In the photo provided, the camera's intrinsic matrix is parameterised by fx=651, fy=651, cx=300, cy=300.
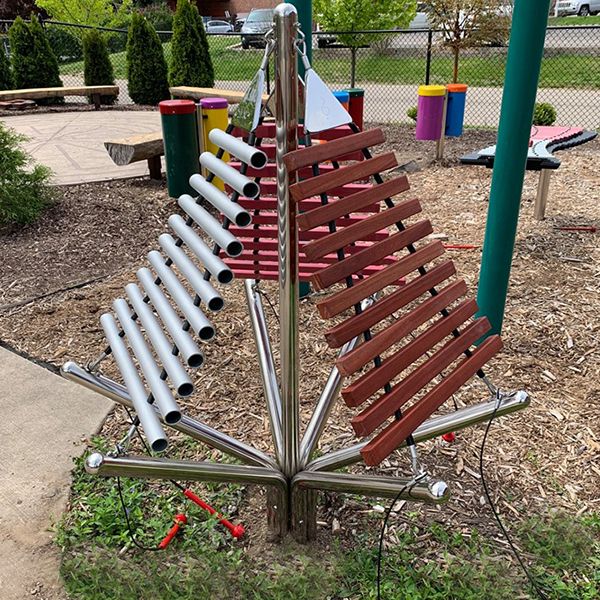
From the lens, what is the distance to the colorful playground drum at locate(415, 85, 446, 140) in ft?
24.4

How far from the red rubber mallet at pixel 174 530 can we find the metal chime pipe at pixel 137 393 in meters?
0.57

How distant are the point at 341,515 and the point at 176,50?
39.7 feet

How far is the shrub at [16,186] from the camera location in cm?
546

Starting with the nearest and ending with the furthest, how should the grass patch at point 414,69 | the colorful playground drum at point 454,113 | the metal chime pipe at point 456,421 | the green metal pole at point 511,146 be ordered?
the metal chime pipe at point 456,421, the green metal pole at point 511,146, the colorful playground drum at point 454,113, the grass patch at point 414,69

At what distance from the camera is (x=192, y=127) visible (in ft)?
19.5

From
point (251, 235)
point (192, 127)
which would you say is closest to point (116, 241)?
point (192, 127)

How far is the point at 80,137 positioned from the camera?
32.8 ft

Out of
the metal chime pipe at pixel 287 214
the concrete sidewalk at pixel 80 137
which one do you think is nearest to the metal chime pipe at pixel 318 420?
the metal chime pipe at pixel 287 214

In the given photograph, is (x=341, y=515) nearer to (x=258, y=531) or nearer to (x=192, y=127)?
(x=258, y=531)

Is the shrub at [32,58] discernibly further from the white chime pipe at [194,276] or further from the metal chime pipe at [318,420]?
the metal chime pipe at [318,420]

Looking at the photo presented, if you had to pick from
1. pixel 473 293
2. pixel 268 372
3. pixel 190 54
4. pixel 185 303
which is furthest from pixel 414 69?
pixel 185 303

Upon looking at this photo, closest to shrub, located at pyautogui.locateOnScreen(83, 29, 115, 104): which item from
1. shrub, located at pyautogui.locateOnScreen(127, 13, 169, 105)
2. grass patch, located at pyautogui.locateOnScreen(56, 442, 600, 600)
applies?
shrub, located at pyautogui.locateOnScreen(127, 13, 169, 105)

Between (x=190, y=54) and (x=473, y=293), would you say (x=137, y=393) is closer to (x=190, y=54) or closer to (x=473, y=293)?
(x=473, y=293)

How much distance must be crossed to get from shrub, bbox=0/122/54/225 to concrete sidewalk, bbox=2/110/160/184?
1360mm
